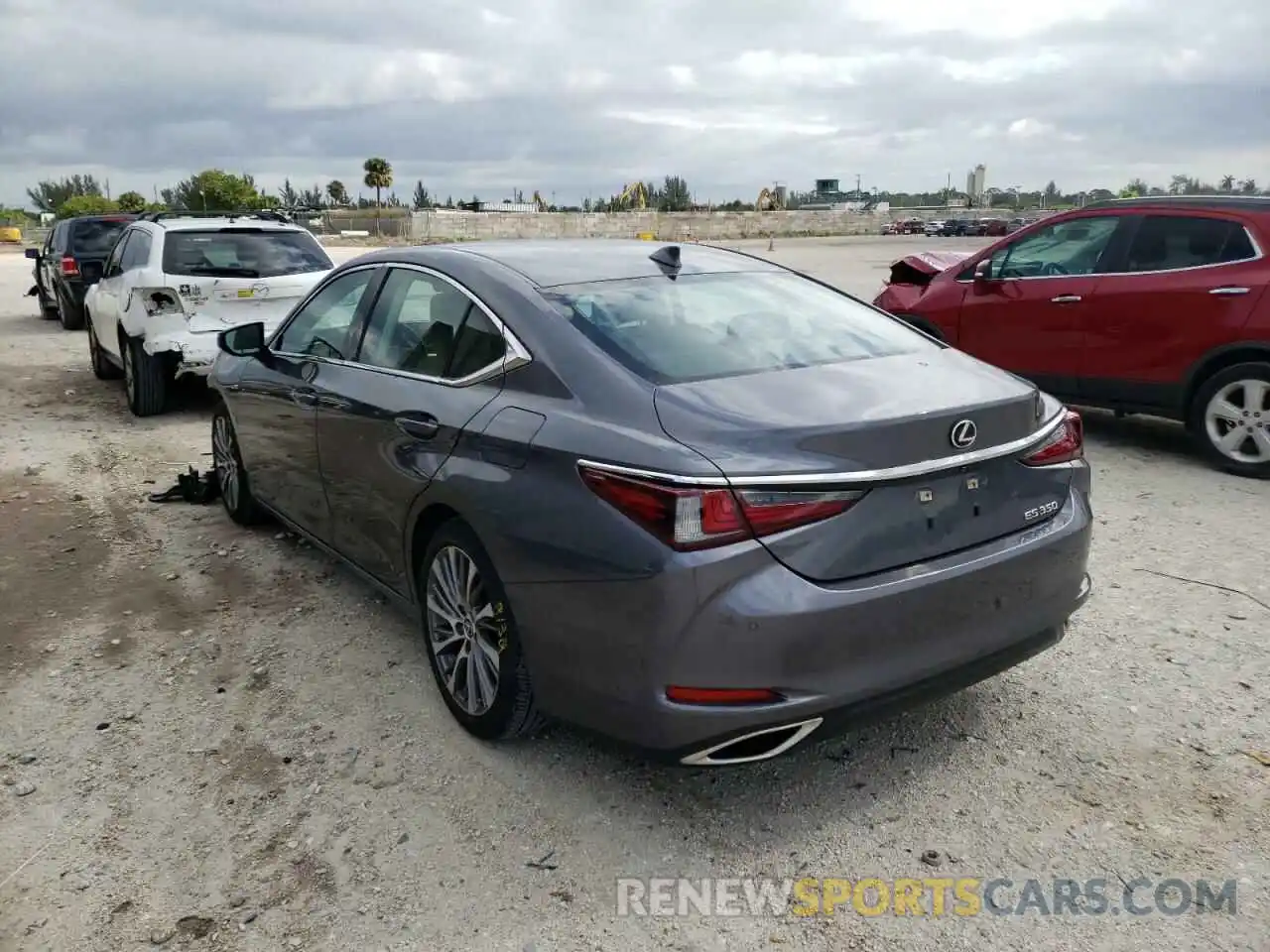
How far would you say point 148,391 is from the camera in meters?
9.02

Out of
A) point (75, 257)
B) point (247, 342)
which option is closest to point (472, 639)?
point (247, 342)

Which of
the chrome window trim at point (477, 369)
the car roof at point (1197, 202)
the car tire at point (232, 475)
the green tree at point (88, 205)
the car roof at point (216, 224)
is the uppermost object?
the green tree at point (88, 205)

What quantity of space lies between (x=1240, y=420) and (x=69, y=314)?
15.8 m

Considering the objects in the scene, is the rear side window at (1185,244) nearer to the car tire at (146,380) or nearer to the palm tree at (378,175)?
the car tire at (146,380)

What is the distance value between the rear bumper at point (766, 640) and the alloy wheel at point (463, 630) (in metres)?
0.30

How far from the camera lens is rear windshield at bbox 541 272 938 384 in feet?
10.6

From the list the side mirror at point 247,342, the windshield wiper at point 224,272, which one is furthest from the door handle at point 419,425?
the windshield wiper at point 224,272

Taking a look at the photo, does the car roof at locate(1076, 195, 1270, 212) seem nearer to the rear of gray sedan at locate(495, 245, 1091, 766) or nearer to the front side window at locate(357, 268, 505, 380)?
the rear of gray sedan at locate(495, 245, 1091, 766)

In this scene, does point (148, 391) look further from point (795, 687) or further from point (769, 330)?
point (795, 687)

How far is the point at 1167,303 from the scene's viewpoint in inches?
272

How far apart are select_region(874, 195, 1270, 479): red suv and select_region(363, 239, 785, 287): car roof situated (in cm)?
385

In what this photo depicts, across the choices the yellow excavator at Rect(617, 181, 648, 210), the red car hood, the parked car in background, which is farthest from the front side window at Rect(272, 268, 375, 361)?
the yellow excavator at Rect(617, 181, 648, 210)

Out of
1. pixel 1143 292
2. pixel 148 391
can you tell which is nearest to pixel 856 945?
Answer: pixel 1143 292

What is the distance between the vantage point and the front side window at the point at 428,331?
3546 millimetres
